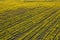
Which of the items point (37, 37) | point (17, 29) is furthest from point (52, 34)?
point (17, 29)

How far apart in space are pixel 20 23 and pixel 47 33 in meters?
1.57

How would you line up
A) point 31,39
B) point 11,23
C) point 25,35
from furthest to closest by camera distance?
point 11,23, point 25,35, point 31,39

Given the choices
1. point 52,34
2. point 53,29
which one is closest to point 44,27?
point 53,29

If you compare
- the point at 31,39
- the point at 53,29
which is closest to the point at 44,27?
the point at 53,29

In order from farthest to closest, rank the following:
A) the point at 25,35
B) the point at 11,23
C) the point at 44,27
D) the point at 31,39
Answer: the point at 11,23 < the point at 44,27 < the point at 25,35 < the point at 31,39

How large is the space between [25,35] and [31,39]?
16.9 inches

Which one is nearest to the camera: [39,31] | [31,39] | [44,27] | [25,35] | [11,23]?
[31,39]

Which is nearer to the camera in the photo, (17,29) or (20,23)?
(17,29)

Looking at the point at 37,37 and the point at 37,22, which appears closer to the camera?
the point at 37,37

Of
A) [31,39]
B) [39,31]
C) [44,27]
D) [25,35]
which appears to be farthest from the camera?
[44,27]

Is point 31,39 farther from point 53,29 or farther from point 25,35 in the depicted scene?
point 53,29

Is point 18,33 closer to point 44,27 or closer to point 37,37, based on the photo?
point 37,37

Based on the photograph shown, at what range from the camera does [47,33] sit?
5.43 m

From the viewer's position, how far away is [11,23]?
6598mm
